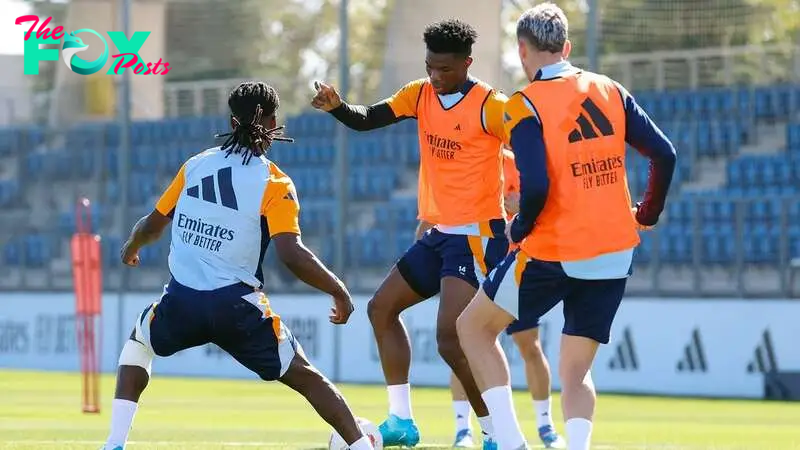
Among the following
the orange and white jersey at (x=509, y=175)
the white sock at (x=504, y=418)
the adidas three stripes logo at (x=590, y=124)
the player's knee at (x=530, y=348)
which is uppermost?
the adidas three stripes logo at (x=590, y=124)

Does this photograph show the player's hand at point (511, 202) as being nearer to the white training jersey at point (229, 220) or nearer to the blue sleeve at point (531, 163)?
the white training jersey at point (229, 220)

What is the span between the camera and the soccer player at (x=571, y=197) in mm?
7402

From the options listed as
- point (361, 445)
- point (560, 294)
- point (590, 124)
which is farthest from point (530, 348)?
point (590, 124)

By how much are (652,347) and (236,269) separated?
11831 millimetres

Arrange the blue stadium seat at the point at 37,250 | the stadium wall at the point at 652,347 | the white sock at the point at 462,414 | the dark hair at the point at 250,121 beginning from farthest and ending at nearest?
the blue stadium seat at the point at 37,250, the stadium wall at the point at 652,347, the white sock at the point at 462,414, the dark hair at the point at 250,121

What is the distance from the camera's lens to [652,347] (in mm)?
19078

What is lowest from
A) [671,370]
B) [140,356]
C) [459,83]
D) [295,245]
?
[671,370]

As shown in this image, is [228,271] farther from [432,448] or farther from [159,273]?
[159,273]

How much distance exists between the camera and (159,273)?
24.4m

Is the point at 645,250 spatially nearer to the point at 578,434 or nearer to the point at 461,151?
the point at 461,151

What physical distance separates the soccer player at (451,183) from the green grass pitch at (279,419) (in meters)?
1.23

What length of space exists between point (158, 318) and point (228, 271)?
412mm

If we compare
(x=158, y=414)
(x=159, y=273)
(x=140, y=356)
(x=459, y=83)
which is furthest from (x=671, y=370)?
(x=140, y=356)

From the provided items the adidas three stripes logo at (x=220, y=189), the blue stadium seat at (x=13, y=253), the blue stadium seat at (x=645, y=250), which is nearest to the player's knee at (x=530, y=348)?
the adidas three stripes logo at (x=220, y=189)
